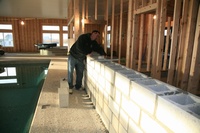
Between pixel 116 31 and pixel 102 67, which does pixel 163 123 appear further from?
pixel 116 31

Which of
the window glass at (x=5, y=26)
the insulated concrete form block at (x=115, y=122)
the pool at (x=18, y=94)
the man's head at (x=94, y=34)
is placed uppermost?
the window glass at (x=5, y=26)

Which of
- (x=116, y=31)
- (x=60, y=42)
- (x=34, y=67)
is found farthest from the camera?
(x=60, y=42)

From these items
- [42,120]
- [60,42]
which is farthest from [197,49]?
[60,42]

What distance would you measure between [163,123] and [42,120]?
172 centimetres

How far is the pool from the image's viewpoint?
2938mm

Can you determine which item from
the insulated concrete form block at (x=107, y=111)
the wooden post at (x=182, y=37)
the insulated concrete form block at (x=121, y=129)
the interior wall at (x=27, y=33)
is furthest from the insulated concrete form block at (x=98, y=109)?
the interior wall at (x=27, y=33)

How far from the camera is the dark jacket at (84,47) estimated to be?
10.1 feet

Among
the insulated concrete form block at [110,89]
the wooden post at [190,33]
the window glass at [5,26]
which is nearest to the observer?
the insulated concrete form block at [110,89]

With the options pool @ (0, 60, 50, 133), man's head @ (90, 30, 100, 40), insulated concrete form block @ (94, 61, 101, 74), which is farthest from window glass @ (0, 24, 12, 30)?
insulated concrete form block @ (94, 61, 101, 74)

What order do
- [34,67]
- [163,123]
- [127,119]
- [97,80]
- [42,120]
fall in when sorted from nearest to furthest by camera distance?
1. [163,123]
2. [127,119]
3. [42,120]
4. [97,80]
5. [34,67]

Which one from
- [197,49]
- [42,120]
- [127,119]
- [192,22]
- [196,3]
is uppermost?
[196,3]

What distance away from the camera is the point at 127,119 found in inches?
58.5

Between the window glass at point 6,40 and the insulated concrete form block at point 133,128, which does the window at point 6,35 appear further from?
the insulated concrete form block at point 133,128

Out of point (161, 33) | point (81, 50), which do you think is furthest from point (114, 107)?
point (81, 50)
